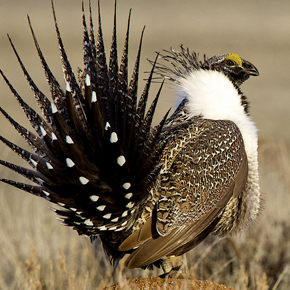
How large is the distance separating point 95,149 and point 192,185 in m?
0.67

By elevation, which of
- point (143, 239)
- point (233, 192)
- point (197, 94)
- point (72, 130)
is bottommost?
point (143, 239)

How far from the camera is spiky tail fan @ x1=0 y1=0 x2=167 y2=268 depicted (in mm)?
2760

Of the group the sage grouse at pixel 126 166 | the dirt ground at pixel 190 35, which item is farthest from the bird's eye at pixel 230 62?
the dirt ground at pixel 190 35

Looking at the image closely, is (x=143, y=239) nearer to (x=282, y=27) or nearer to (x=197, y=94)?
(x=197, y=94)

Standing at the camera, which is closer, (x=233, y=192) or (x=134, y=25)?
(x=233, y=192)

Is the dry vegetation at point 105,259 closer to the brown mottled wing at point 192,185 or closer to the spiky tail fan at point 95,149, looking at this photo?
the brown mottled wing at point 192,185

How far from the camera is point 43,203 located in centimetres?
590

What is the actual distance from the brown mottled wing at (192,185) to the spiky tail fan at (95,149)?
147 mm

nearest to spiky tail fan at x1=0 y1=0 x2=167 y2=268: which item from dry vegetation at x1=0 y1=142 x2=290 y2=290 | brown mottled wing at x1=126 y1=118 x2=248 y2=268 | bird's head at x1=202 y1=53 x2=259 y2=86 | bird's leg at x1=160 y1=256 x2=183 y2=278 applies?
brown mottled wing at x1=126 y1=118 x2=248 y2=268

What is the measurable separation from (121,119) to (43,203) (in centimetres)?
330

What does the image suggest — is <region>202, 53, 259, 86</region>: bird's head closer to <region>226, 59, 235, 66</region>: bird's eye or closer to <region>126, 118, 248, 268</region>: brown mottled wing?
<region>226, 59, 235, 66</region>: bird's eye

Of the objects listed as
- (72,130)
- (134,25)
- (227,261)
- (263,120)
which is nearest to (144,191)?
(72,130)

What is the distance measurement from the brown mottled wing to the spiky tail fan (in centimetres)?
15

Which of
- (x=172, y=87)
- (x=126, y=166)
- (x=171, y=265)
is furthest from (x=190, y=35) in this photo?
(x=126, y=166)
